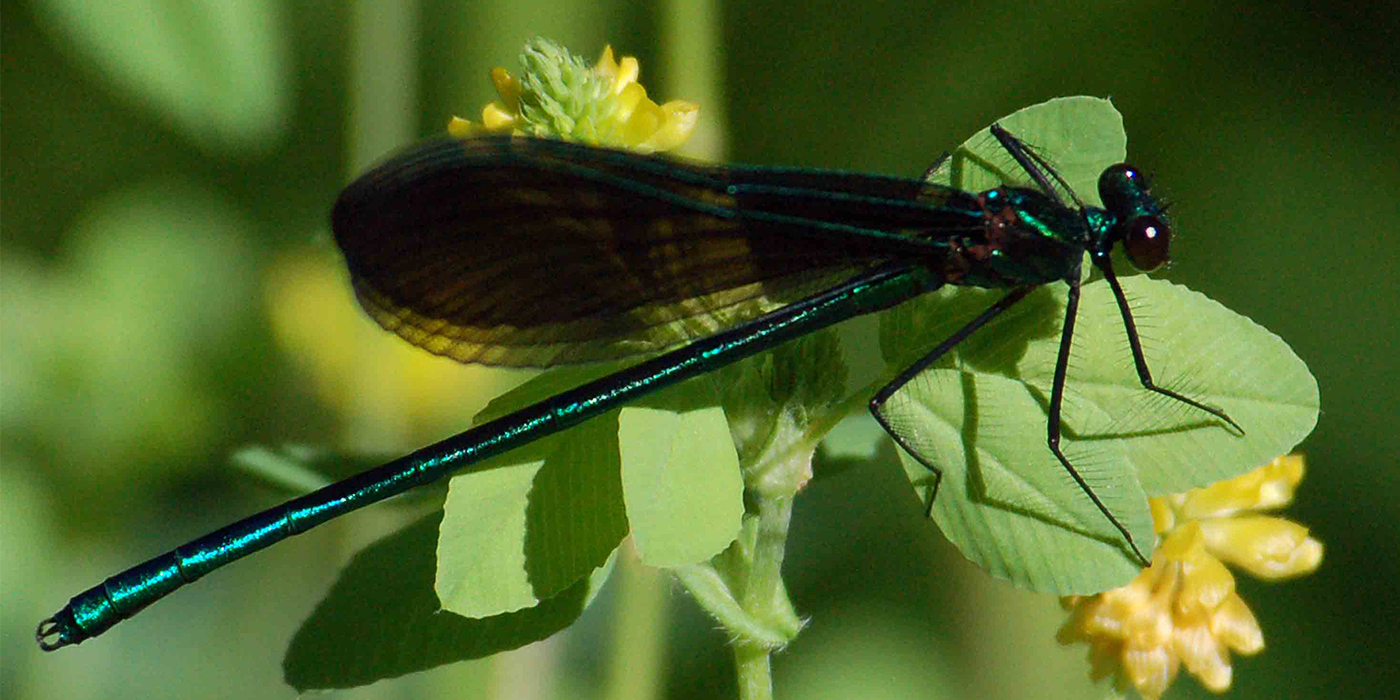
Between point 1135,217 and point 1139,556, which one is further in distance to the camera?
point 1135,217

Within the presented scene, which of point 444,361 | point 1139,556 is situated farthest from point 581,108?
point 444,361

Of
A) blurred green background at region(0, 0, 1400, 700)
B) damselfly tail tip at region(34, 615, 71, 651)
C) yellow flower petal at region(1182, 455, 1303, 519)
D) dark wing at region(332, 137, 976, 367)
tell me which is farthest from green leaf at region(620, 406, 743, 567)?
blurred green background at region(0, 0, 1400, 700)

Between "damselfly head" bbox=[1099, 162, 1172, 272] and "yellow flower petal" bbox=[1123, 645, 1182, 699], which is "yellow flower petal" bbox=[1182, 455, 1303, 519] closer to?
"yellow flower petal" bbox=[1123, 645, 1182, 699]

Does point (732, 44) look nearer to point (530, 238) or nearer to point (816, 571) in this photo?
point (816, 571)

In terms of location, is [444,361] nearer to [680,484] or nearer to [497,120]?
[497,120]

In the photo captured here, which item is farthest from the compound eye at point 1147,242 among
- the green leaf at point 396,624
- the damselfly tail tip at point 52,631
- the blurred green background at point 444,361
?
the damselfly tail tip at point 52,631
